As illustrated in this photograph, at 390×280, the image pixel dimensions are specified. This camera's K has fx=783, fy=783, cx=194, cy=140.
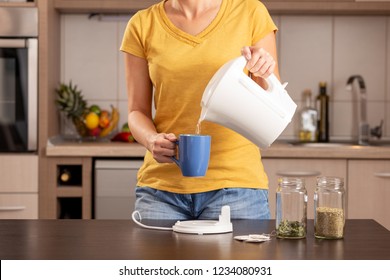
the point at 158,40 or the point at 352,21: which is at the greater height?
the point at 352,21

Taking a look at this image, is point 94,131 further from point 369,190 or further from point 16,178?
point 369,190

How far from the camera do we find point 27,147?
135 inches

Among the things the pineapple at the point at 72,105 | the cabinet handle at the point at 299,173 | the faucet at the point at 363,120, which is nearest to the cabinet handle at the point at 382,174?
the cabinet handle at the point at 299,173

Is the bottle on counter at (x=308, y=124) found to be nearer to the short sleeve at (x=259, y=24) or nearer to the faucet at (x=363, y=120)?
the faucet at (x=363, y=120)

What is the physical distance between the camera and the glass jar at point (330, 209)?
1615mm

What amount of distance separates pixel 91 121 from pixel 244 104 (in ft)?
7.01

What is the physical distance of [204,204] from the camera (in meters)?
1.90

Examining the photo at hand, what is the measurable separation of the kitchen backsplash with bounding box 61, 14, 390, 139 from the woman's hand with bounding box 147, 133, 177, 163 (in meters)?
2.18

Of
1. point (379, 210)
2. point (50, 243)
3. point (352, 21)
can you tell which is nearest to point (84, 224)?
point (50, 243)

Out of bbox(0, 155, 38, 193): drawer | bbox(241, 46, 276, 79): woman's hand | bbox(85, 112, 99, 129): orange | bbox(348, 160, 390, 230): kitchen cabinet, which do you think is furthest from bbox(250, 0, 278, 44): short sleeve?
bbox(85, 112, 99, 129): orange

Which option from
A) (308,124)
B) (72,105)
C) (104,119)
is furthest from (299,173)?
(72,105)

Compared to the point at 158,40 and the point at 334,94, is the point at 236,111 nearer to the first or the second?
the point at 158,40

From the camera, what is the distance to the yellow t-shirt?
6.25 ft
